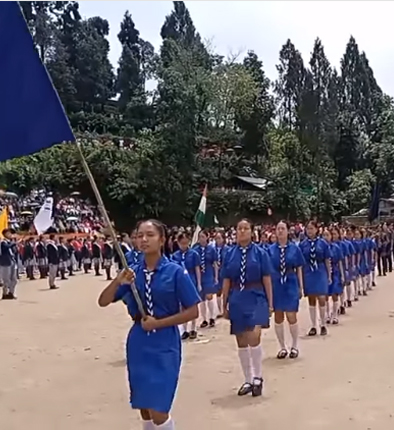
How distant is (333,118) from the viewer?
62969 millimetres

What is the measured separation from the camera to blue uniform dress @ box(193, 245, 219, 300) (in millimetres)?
13508

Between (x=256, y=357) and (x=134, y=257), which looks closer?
(x=256, y=357)

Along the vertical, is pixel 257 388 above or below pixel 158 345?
below

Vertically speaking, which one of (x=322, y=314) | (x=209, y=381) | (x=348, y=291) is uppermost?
(x=322, y=314)

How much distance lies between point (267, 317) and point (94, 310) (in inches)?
390

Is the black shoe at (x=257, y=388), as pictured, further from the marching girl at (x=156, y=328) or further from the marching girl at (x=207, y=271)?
the marching girl at (x=207, y=271)

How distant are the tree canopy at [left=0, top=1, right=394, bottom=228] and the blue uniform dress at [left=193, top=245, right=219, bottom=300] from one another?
70.1 ft

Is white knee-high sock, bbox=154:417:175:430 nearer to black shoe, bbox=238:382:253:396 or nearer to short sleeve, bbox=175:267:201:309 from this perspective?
short sleeve, bbox=175:267:201:309

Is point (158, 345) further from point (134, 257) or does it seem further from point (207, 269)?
point (207, 269)

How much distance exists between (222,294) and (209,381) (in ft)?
3.72

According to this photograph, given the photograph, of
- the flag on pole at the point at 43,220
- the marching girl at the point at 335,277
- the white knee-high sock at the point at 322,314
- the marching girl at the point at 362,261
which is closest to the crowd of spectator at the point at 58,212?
the flag on pole at the point at 43,220

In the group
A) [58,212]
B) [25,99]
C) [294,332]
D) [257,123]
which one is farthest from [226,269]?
[257,123]

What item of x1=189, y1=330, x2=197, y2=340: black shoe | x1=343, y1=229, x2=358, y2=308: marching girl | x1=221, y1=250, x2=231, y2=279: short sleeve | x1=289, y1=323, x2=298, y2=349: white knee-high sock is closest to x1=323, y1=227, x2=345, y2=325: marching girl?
x1=343, y1=229, x2=358, y2=308: marching girl

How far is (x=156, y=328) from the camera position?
4879mm
